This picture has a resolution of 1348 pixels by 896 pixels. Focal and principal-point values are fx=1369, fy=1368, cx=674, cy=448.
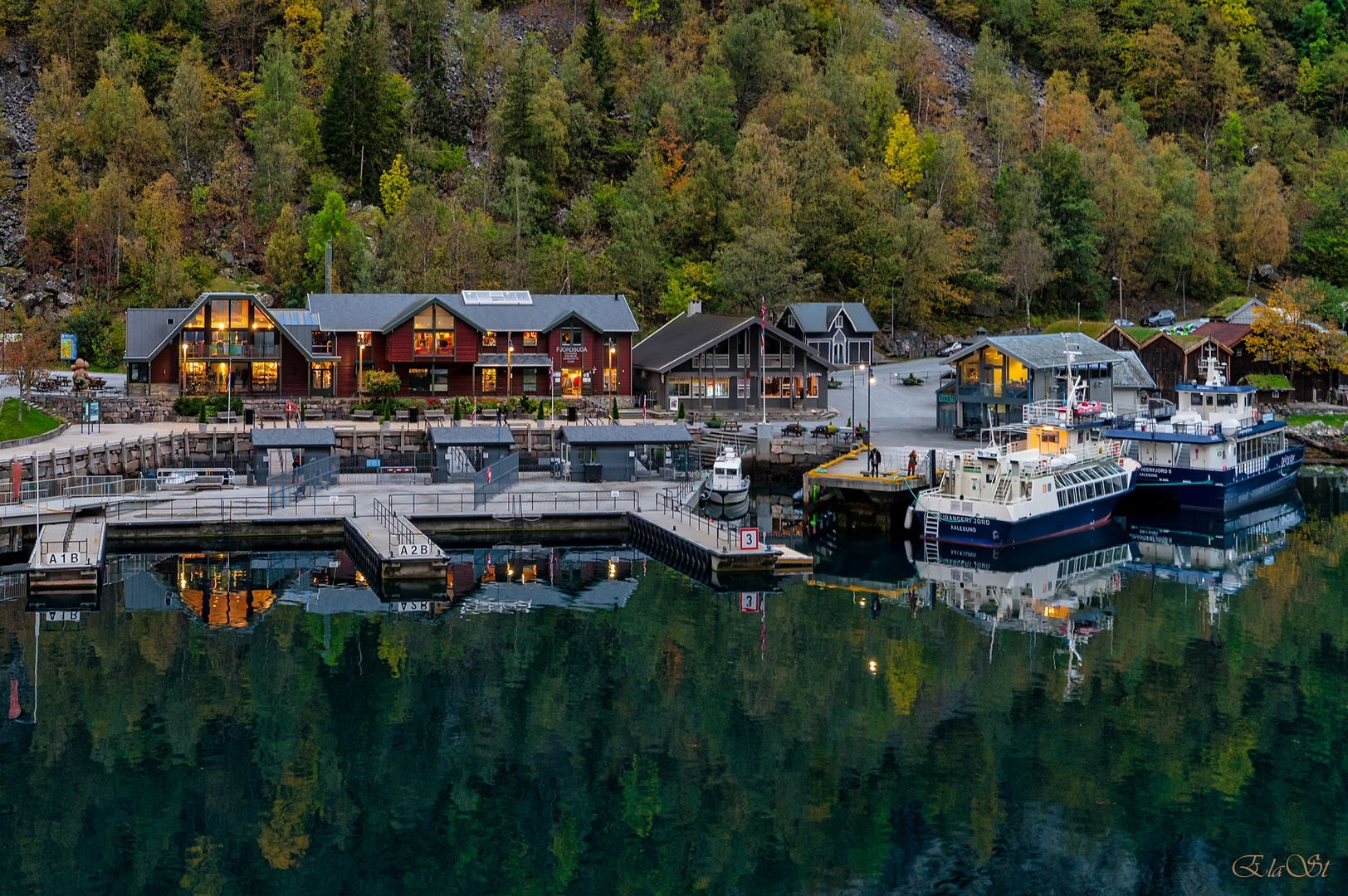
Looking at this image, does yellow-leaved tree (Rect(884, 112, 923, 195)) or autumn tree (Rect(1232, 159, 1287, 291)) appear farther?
autumn tree (Rect(1232, 159, 1287, 291))

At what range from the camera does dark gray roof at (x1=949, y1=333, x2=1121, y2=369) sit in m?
77.5

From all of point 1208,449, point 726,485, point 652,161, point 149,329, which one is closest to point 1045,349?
point 1208,449

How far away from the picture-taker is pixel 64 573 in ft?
153

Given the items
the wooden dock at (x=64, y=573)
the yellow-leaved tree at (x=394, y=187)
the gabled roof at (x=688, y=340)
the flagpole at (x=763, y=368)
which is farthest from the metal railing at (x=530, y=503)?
the yellow-leaved tree at (x=394, y=187)

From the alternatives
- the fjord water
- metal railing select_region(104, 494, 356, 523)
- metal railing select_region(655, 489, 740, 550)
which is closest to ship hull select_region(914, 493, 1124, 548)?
the fjord water

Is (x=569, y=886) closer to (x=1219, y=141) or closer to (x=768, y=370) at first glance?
(x=768, y=370)

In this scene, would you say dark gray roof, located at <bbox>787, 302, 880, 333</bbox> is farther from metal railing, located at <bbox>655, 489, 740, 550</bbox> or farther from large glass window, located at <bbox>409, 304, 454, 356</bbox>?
metal railing, located at <bbox>655, 489, 740, 550</bbox>

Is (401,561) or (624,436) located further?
(624,436)

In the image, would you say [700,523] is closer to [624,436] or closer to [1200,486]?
[624,436]

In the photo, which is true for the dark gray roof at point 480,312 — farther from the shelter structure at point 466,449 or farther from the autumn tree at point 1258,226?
the autumn tree at point 1258,226

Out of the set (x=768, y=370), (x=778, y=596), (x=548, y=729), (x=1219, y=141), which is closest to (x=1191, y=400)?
(x=768, y=370)

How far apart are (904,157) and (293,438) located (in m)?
80.2

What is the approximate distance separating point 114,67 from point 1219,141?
118720 millimetres

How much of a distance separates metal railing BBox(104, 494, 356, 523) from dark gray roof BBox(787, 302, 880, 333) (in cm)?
4855
